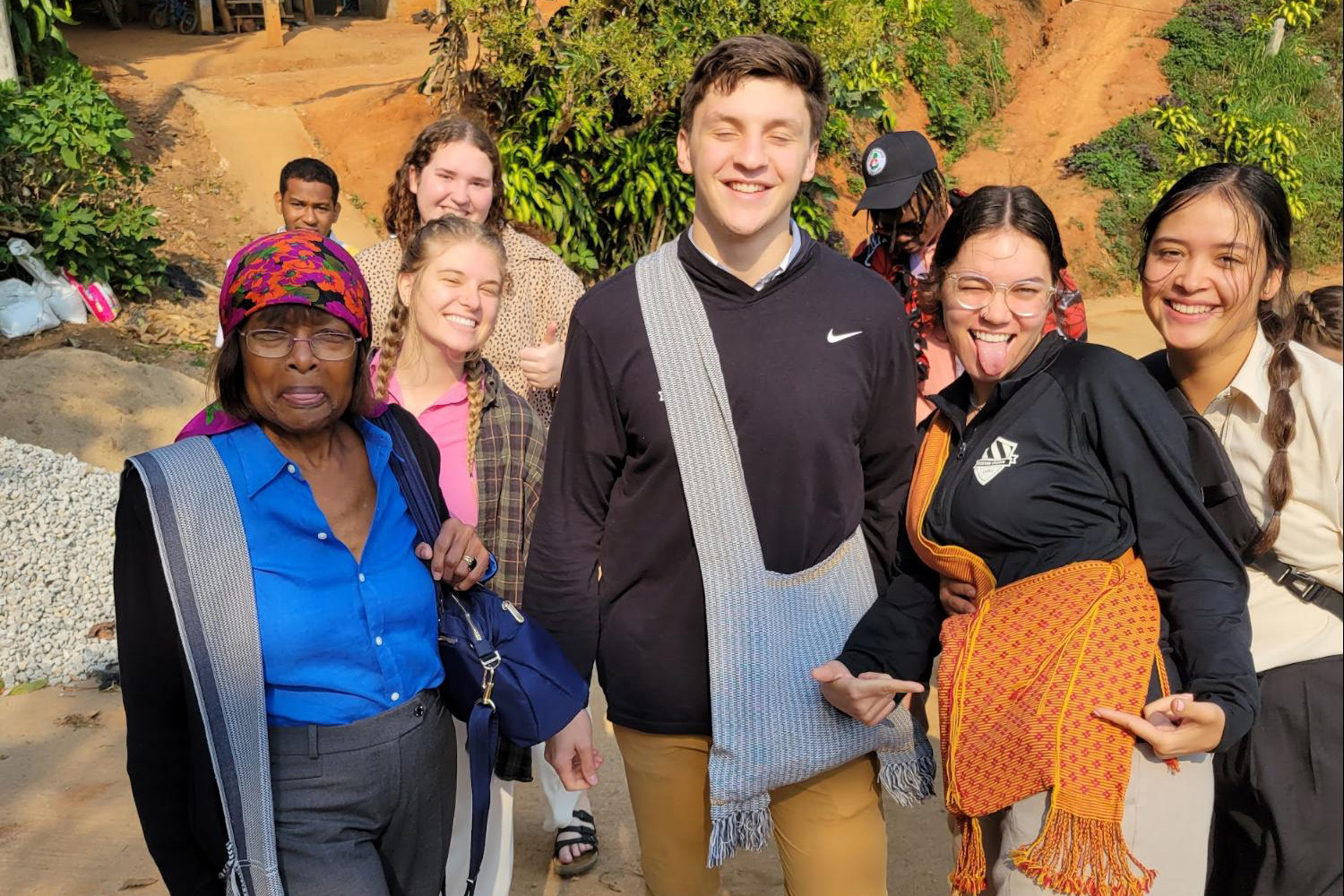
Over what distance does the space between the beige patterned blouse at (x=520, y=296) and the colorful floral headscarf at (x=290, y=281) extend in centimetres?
112

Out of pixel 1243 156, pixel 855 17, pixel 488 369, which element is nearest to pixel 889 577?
pixel 488 369

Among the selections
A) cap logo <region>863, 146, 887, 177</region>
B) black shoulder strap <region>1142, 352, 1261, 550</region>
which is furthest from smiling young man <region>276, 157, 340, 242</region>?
black shoulder strap <region>1142, 352, 1261, 550</region>

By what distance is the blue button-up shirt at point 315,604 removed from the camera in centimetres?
199

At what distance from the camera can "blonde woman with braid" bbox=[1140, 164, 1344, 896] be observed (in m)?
2.01

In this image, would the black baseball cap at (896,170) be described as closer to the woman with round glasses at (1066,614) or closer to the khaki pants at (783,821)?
the woman with round glasses at (1066,614)

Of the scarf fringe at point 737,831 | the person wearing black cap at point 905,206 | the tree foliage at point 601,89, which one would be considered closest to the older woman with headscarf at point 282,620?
the scarf fringe at point 737,831

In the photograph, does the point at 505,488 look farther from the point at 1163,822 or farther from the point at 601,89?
the point at 601,89

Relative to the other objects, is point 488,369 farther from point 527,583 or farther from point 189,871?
point 189,871

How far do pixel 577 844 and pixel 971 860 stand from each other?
1.91m

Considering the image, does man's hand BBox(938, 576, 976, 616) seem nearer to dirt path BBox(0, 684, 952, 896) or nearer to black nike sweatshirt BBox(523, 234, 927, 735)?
black nike sweatshirt BBox(523, 234, 927, 735)

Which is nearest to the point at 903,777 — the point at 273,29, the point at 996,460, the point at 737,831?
the point at 737,831

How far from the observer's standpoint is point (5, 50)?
10.3 m

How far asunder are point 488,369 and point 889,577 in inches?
47.9

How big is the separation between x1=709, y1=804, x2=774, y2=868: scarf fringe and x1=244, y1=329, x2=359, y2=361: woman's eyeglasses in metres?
1.21
